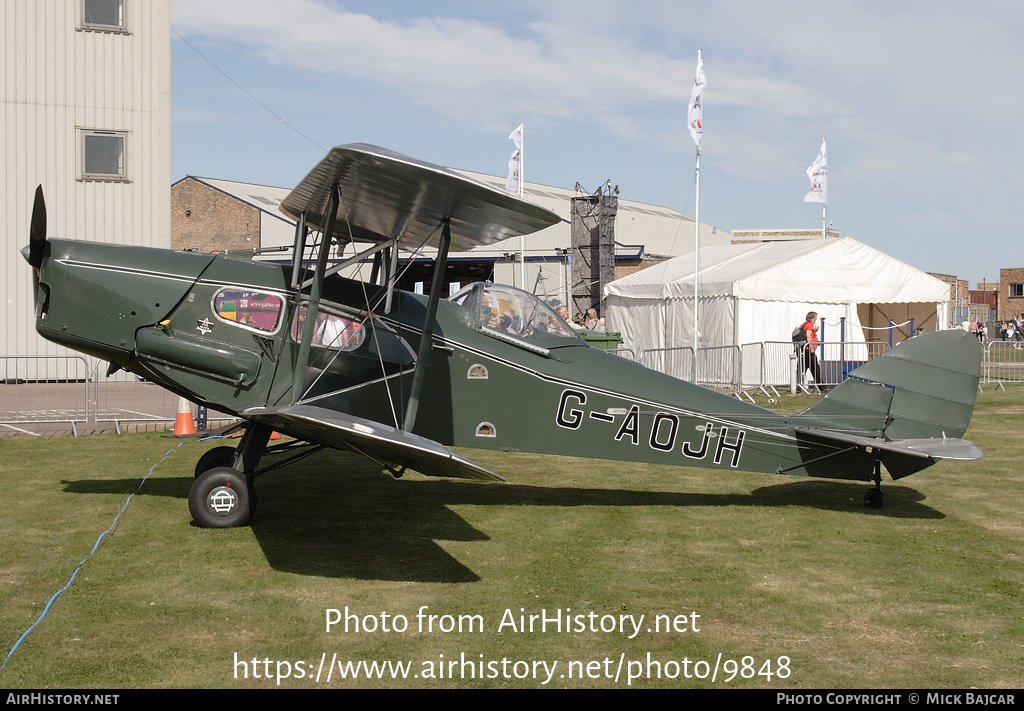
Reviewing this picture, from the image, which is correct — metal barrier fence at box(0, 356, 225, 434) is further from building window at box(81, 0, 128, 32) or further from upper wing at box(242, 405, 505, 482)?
building window at box(81, 0, 128, 32)

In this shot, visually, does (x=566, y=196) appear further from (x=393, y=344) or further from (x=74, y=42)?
(x=393, y=344)

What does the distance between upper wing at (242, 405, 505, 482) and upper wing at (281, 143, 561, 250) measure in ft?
5.74

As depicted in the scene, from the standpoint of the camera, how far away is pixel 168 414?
13.9 metres

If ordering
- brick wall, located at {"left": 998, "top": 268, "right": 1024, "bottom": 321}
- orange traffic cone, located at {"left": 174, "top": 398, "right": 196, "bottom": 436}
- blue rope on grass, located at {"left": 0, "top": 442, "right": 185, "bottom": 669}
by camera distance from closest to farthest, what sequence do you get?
blue rope on grass, located at {"left": 0, "top": 442, "right": 185, "bottom": 669} < orange traffic cone, located at {"left": 174, "top": 398, "right": 196, "bottom": 436} < brick wall, located at {"left": 998, "top": 268, "right": 1024, "bottom": 321}

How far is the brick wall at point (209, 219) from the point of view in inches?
1495

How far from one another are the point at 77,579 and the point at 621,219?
1854 inches

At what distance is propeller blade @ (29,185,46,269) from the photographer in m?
6.72

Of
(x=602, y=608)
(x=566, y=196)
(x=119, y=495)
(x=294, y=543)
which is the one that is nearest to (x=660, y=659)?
(x=602, y=608)

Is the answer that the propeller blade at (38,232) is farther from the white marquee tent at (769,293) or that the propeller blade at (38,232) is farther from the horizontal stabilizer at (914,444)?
the white marquee tent at (769,293)

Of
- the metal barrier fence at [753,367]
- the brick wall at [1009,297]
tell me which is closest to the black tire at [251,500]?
the metal barrier fence at [753,367]

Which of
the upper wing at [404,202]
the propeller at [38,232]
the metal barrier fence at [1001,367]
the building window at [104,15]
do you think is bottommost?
the metal barrier fence at [1001,367]

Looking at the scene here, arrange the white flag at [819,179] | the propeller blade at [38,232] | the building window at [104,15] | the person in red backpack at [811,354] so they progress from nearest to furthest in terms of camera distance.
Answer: the propeller blade at [38,232], the building window at [104,15], the person in red backpack at [811,354], the white flag at [819,179]

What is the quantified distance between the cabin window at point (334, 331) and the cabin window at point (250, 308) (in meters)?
0.21

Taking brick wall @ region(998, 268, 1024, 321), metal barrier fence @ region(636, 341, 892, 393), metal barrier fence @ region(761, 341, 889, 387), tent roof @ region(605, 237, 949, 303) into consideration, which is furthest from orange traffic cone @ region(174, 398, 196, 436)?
brick wall @ region(998, 268, 1024, 321)
